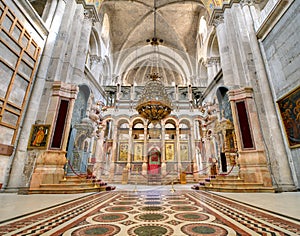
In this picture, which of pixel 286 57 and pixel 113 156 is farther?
pixel 113 156

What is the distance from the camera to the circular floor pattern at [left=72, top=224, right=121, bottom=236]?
1432 mm

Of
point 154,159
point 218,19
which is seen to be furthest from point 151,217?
point 154,159

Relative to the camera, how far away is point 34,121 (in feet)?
16.5

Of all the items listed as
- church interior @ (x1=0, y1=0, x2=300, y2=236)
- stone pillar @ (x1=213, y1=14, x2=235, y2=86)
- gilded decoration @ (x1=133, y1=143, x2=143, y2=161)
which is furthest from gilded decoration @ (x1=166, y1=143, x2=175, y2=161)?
stone pillar @ (x1=213, y1=14, x2=235, y2=86)

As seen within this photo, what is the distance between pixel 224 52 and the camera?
279 inches

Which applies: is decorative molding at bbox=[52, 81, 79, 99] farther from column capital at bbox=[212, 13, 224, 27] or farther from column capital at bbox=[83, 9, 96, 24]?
column capital at bbox=[212, 13, 224, 27]

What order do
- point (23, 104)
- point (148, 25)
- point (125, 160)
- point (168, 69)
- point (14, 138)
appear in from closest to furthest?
point (14, 138)
point (23, 104)
point (125, 160)
point (148, 25)
point (168, 69)

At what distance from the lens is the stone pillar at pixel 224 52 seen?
659 centimetres

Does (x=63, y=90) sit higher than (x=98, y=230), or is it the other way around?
(x=63, y=90)

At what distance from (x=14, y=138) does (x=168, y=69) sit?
20.4m

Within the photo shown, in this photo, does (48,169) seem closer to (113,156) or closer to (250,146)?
(250,146)

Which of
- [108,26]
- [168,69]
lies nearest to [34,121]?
[108,26]

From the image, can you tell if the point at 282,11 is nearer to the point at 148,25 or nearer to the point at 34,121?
the point at 34,121

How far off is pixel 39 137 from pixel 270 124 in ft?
24.5
